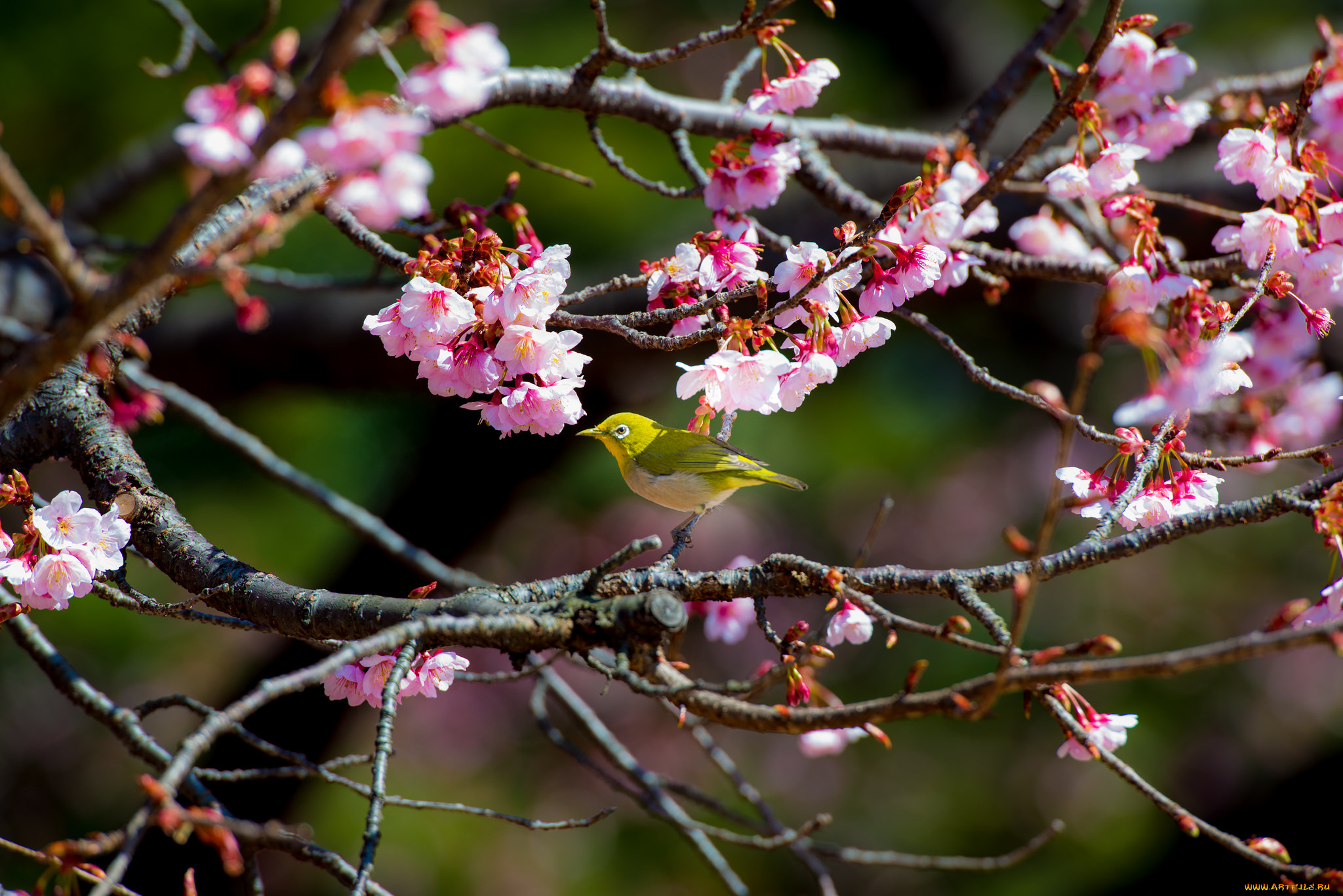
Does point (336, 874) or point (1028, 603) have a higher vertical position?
point (1028, 603)

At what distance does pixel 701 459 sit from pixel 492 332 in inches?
26.2

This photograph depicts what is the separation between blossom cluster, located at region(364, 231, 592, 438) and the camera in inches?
48.3

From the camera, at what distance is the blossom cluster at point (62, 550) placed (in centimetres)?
117

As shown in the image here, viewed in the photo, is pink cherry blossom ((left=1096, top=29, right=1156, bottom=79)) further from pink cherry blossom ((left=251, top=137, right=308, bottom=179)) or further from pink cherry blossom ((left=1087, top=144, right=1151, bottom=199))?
pink cherry blossom ((left=251, top=137, right=308, bottom=179))

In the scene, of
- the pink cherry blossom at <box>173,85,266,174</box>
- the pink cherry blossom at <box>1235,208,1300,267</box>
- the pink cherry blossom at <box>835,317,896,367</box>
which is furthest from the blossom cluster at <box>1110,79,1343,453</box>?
the pink cherry blossom at <box>173,85,266,174</box>

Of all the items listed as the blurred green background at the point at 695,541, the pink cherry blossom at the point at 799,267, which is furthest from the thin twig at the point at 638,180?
the blurred green background at the point at 695,541

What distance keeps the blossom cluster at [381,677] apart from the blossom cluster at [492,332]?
0.35 meters

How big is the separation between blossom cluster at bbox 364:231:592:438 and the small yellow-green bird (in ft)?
1.64

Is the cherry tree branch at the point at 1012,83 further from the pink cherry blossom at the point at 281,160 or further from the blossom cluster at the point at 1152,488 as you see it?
the pink cherry blossom at the point at 281,160

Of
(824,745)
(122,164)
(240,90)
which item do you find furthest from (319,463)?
(240,90)

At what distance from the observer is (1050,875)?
428cm

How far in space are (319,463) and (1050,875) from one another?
12.9ft

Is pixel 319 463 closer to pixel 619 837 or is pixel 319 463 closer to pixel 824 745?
pixel 619 837

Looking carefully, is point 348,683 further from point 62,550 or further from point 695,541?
point 695,541
